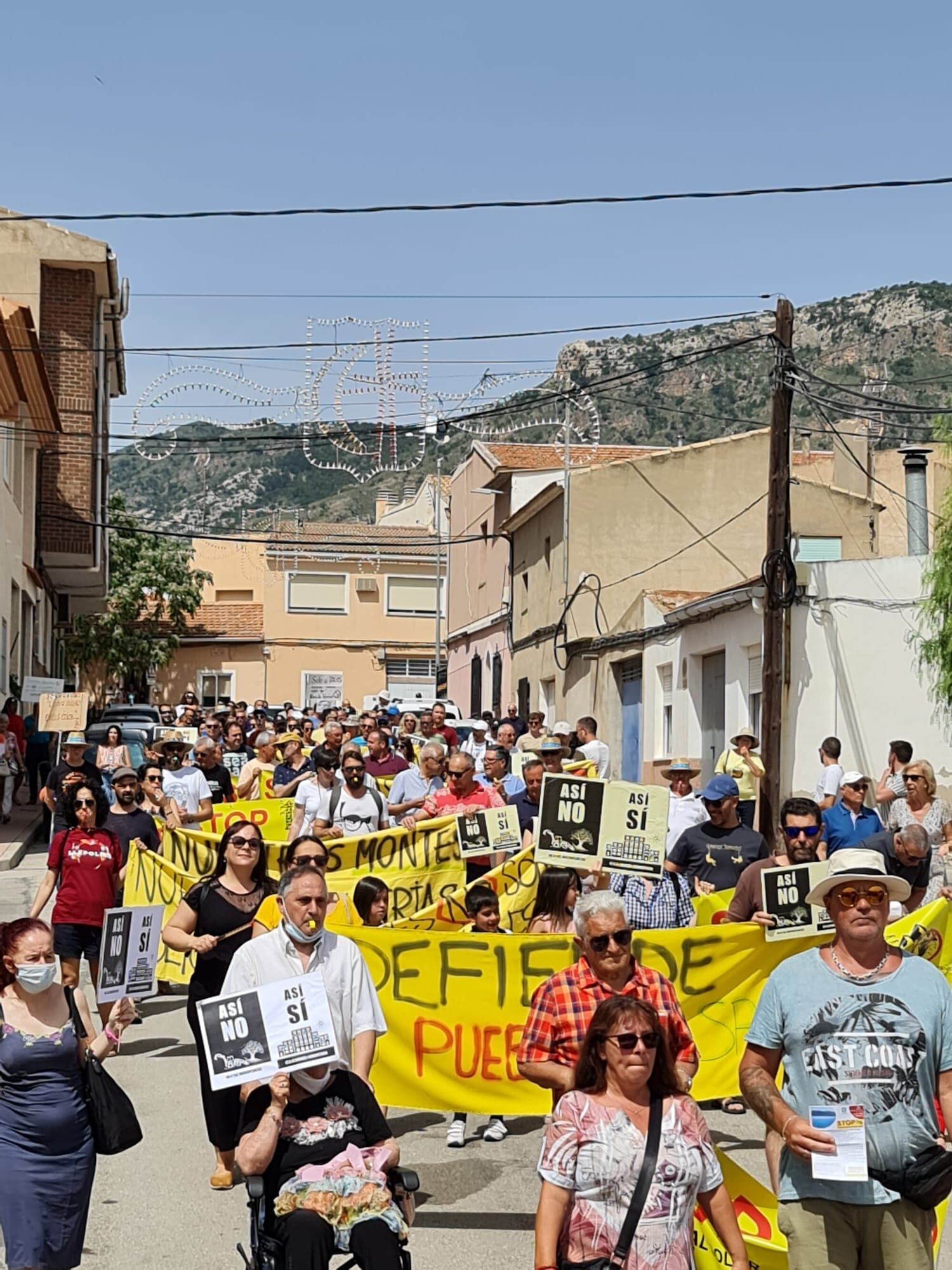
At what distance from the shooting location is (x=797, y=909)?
344 inches

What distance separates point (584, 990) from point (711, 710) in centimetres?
2364

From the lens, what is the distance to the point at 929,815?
1142 cm

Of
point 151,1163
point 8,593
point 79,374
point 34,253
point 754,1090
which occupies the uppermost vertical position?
point 34,253

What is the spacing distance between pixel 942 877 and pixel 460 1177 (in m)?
4.34

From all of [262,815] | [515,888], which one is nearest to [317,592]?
[262,815]

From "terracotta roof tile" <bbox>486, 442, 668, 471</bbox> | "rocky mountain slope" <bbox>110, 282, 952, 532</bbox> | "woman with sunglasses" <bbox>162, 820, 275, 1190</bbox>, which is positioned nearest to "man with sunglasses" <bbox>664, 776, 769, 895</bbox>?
"woman with sunglasses" <bbox>162, 820, 275, 1190</bbox>

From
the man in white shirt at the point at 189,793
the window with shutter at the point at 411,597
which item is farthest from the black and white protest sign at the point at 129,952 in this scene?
the window with shutter at the point at 411,597

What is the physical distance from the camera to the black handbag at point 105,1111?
5871 millimetres

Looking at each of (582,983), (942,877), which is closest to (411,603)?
(942,877)

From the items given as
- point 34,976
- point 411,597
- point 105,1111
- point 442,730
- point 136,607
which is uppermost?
point 411,597

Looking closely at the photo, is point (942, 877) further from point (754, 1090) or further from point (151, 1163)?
point (754, 1090)

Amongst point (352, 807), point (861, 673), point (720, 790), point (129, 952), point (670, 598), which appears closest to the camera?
point (129, 952)

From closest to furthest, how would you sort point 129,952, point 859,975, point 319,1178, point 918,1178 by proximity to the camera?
point 918,1178, point 859,975, point 319,1178, point 129,952

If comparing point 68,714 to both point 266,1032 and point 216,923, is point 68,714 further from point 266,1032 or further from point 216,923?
point 266,1032
